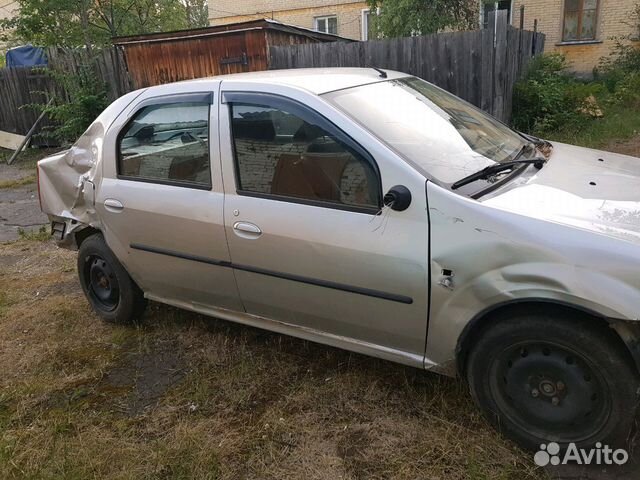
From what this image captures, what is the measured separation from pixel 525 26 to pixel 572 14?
51.7 inches

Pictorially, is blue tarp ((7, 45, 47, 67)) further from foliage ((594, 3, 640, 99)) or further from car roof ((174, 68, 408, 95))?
foliage ((594, 3, 640, 99))

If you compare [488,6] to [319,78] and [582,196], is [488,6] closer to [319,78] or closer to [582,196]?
[319,78]

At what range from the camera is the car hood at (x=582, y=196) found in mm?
2197

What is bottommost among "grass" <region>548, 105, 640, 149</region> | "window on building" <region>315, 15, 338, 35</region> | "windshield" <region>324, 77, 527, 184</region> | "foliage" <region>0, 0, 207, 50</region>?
"grass" <region>548, 105, 640, 149</region>

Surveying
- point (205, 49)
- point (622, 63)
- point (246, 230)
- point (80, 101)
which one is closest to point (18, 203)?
point (80, 101)

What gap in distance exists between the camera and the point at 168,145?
10.9ft

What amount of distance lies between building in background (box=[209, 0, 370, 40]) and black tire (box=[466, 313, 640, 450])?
788 inches

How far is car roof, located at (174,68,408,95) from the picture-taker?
292cm

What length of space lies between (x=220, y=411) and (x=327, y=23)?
69.1ft

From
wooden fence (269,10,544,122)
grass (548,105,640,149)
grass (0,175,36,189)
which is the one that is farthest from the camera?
grass (0,175,36,189)

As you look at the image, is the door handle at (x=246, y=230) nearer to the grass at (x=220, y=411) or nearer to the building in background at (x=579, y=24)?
the grass at (x=220, y=411)

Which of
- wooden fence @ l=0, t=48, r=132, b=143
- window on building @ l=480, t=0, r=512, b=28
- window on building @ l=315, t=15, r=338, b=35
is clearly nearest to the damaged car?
wooden fence @ l=0, t=48, r=132, b=143

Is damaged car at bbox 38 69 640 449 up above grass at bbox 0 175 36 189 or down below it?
above

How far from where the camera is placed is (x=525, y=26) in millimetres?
16312
